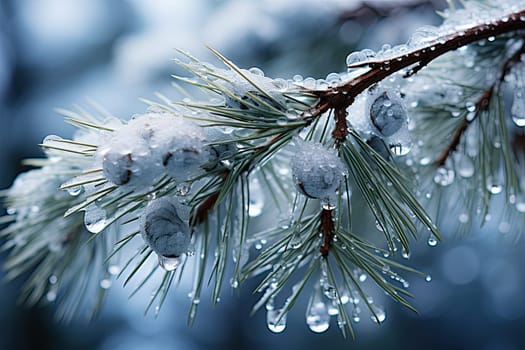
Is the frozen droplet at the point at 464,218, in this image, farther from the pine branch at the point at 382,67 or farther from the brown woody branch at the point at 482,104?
the pine branch at the point at 382,67

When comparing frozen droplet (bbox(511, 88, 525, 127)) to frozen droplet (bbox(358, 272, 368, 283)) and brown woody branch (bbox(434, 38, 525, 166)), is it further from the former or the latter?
frozen droplet (bbox(358, 272, 368, 283))

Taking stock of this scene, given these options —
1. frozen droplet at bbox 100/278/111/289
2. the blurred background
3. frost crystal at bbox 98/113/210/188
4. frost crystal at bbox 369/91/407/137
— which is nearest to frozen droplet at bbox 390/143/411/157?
frost crystal at bbox 369/91/407/137

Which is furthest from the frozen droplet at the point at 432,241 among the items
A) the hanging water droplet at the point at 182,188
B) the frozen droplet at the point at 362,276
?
the hanging water droplet at the point at 182,188

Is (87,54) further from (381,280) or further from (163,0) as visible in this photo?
(381,280)

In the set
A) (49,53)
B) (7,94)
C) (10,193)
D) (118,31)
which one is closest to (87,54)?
(118,31)

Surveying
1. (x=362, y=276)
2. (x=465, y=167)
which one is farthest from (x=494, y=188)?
(x=362, y=276)

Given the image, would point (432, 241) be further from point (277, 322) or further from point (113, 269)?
point (113, 269)
